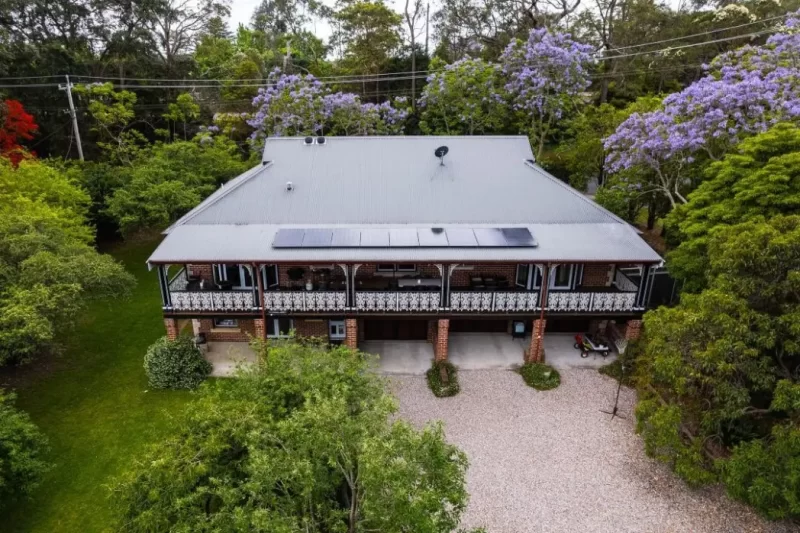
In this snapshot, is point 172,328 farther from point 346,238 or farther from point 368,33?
point 368,33

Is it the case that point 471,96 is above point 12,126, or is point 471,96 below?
above

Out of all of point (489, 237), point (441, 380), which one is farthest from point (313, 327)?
point (489, 237)

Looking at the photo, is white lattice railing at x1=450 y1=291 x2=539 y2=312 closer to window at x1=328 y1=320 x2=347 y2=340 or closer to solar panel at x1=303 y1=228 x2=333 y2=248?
window at x1=328 y1=320 x2=347 y2=340

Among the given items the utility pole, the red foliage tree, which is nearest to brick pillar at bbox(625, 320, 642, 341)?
the red foliage tree

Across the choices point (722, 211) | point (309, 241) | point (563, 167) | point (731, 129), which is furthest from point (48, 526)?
point (563, 167)

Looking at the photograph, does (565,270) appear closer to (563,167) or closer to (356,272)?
(356,272)

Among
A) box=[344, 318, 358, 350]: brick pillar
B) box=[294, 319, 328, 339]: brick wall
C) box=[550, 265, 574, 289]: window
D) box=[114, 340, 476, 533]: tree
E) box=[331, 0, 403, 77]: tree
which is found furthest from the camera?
box=[331, 0, 403, 77]: tree
